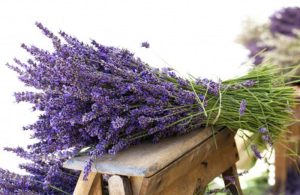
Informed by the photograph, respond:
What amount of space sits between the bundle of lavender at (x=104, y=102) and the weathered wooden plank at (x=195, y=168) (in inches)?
2.9

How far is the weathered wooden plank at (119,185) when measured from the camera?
904 mm

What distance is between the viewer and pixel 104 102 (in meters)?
0.88

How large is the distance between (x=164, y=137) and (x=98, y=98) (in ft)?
0.79

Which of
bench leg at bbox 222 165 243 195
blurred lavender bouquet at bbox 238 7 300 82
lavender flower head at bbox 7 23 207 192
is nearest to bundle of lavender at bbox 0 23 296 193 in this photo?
lavender flower head at bbox 7 23 207 192

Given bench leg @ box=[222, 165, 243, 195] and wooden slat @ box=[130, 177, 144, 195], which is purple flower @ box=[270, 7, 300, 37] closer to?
bench leg @ box=[222, 165, 243, 195]

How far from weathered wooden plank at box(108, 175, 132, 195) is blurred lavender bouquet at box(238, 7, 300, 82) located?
1523 mm

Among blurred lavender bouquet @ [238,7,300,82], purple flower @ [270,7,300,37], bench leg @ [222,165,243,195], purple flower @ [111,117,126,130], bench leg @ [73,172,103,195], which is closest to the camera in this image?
purple flower @ [111,117,126,130]

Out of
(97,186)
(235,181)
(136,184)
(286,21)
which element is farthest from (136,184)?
(286,21)

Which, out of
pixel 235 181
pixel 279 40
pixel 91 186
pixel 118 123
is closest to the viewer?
pixel 118 123

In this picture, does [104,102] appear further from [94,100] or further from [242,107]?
[242,107]

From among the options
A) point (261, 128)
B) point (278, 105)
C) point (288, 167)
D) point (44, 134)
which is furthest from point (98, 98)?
point (288, 167)

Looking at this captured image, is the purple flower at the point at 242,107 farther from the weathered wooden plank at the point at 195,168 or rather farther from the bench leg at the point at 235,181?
the bench leg at the point at 235,181

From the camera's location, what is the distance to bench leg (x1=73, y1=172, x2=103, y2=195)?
38.3 inches

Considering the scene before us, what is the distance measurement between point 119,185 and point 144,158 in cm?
8
